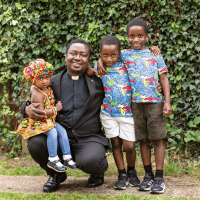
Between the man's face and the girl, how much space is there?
305mm

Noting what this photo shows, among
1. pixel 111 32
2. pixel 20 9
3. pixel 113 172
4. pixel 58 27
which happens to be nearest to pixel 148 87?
pixel 113 172

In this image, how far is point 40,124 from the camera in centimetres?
276

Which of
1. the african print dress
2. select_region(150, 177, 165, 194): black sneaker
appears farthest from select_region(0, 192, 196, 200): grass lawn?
the african print dress

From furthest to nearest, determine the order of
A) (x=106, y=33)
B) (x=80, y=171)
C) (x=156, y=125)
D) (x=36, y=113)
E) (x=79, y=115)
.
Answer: (x=106, y=33) < (x=80, y=171) < (x=79, y=115) < (x=156, y=125) < (x=36, y=113)

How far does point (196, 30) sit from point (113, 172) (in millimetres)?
2590

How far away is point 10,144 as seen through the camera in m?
4.84

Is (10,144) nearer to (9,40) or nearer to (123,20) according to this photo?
(9,40)

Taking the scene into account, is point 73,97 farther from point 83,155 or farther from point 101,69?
point 83,155

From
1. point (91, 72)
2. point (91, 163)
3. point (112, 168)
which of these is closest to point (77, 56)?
→ point (91, 72)

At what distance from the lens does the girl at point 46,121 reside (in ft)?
8.88

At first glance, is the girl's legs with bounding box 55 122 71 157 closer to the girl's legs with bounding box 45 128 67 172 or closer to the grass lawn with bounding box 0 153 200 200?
the girl's legs with bounding box 45 128 67 172

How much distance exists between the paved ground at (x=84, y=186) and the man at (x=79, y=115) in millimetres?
131

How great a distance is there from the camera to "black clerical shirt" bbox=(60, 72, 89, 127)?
9.96 ft

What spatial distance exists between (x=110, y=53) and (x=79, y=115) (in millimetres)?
804
